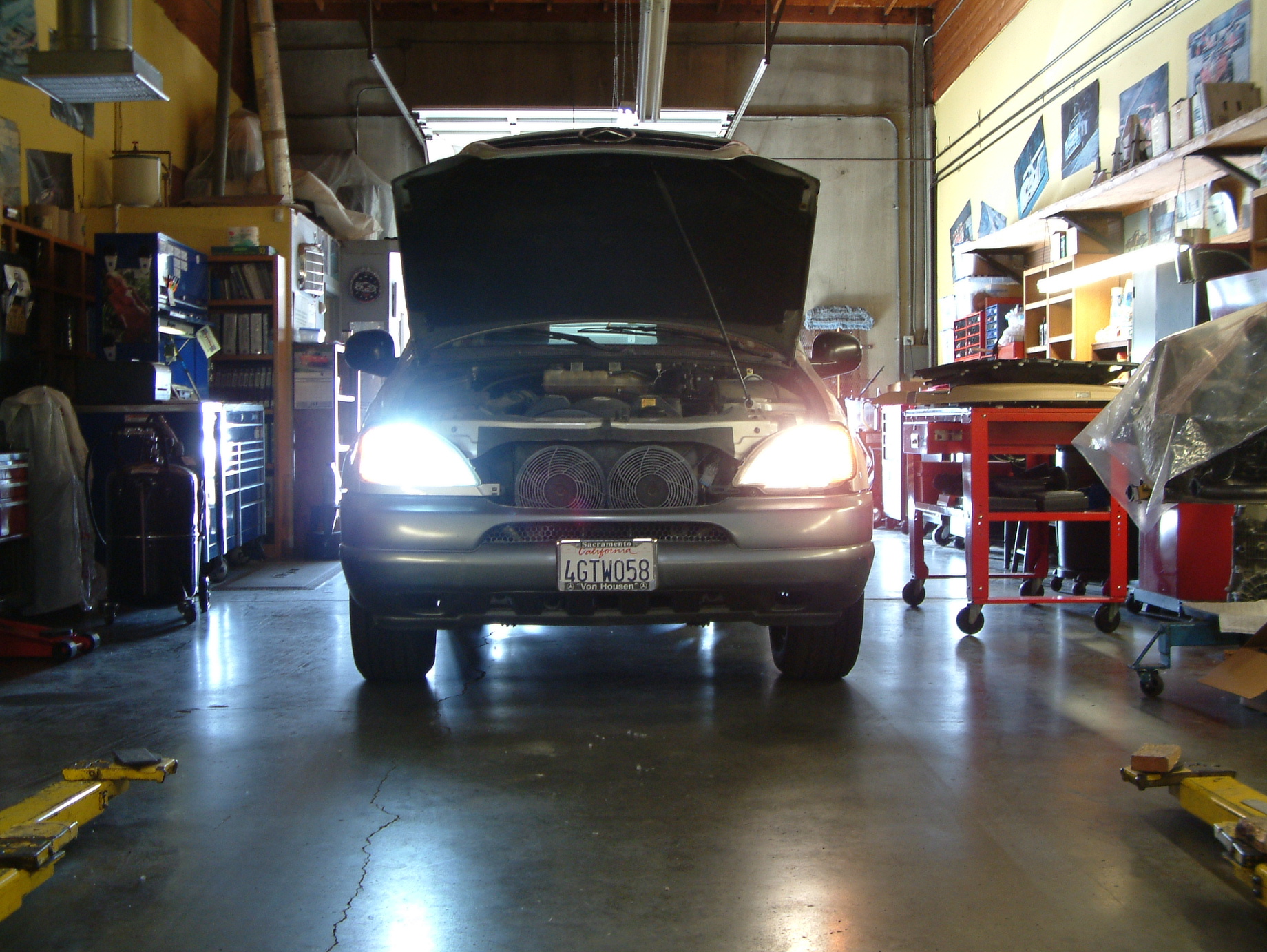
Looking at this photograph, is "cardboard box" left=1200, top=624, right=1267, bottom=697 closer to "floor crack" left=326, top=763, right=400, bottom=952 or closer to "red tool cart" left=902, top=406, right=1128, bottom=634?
"red tool cart" left=902, top=406, right=1128, bottom=634

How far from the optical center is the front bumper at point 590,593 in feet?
8.41

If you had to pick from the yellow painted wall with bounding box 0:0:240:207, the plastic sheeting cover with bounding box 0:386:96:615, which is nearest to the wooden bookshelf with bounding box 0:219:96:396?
the yellow painted wall with bounding box 0:0:240:207

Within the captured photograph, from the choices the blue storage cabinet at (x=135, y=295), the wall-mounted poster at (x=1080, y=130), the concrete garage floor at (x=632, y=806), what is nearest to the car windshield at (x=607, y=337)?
the concrete garage floor at (x=632, y=806)

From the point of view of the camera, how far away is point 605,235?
3.32 meters

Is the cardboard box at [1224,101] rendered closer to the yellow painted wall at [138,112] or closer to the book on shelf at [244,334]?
the book on shelf at [244,334]

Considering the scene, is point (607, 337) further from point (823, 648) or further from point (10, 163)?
point (10, 163)

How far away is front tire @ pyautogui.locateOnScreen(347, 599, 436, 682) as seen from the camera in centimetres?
310

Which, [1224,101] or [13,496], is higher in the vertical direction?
[1224,101]

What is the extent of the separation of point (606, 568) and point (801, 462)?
0.66 meters

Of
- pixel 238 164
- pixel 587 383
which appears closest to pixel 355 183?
pixel 238 164

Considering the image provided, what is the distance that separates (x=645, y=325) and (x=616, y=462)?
0.86 metres

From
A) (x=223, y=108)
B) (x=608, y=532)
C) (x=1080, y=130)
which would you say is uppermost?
(x=223, y=108)

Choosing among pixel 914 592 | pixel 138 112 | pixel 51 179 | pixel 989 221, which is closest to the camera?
pixel 914 592

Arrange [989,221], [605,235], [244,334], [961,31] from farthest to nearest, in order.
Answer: [961,31]
[989,221]
[244,334]
[605,235]
